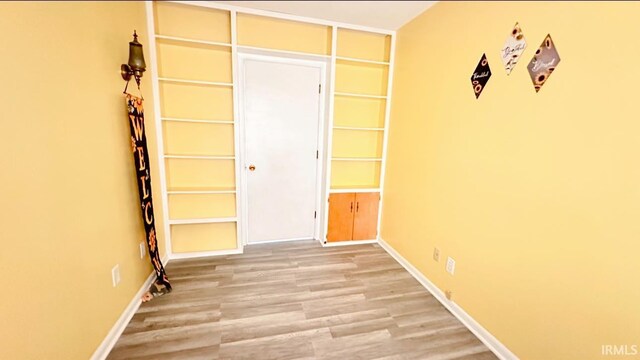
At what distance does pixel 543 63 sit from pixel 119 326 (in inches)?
118

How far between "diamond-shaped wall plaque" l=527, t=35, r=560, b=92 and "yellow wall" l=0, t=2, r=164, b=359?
2.40 m

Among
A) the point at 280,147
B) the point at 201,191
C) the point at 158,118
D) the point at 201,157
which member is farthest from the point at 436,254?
the point at 158,118

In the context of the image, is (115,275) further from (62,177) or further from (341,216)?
(341,216)

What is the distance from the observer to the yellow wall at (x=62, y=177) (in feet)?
3.18

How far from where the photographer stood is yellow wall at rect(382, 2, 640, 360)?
1.08 meters

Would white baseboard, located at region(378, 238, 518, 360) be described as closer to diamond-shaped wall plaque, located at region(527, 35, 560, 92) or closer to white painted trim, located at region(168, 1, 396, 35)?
diamond-shaped wall plaque, located at region(527, 35, 560, 92)

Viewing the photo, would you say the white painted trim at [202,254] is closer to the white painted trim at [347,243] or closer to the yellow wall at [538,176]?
the white painted trim at [347,243]

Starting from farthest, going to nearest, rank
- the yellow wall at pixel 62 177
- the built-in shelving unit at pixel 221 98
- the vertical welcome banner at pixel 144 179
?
the built-in shelving unit at pixel 221 98 < the vertical welcome banner at pixel 144 179 < the yellow wall at pixel 62 177

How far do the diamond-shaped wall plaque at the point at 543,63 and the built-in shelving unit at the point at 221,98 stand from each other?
1574mm

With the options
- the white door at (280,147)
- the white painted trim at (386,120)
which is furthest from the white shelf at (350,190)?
the white door at (280,147)

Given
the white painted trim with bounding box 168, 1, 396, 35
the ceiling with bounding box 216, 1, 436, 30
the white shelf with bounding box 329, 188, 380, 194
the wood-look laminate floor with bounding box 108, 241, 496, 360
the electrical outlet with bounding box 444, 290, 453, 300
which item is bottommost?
the wood-look laminate floor with bounding box 108, 241, 496, 360

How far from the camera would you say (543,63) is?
4.42 ft

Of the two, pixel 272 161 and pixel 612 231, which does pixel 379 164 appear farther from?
pixel 612 231

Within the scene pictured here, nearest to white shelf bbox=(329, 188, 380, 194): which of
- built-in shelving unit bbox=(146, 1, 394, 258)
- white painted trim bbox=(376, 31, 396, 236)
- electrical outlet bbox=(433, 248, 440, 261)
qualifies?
built-in shelving unit bbox=(146, 1, 394, 258)
